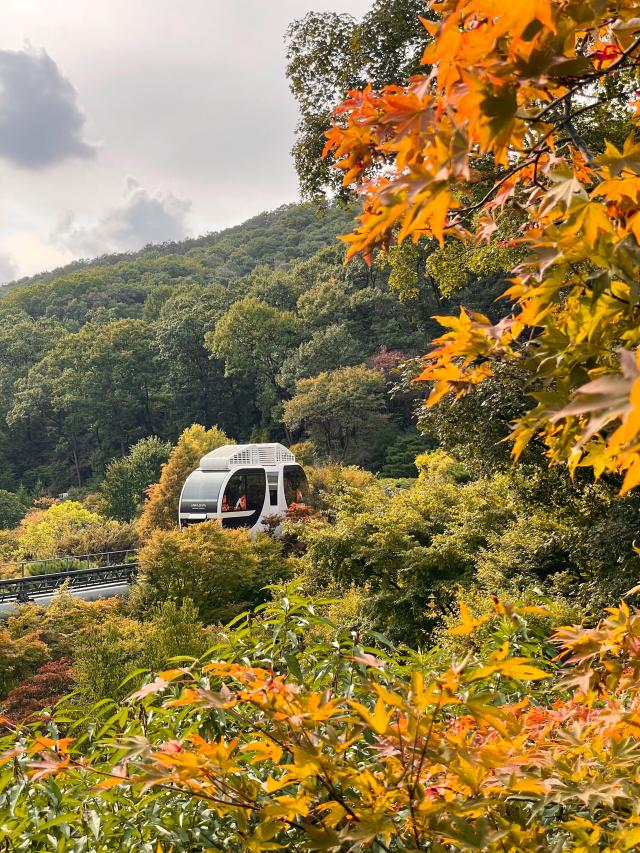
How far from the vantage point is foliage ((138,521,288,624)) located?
1228 centimetres

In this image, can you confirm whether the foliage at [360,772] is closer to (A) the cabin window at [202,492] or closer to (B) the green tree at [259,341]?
(A) the cabin window at [202,492]

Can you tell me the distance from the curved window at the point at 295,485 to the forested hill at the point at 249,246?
30862mm

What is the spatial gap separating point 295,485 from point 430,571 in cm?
1049

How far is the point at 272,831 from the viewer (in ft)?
2.92

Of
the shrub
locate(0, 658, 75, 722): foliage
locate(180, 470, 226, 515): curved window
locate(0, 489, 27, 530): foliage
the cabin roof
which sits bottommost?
locate(0, 658, 75, 722): foliage

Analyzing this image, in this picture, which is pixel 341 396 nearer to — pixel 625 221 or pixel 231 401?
pixel 231 401

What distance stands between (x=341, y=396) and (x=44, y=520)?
39.3 ft

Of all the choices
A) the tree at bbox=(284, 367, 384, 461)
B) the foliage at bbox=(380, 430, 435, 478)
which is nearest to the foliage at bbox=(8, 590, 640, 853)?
the foliage at bbox=(380, 430, 435, 478)

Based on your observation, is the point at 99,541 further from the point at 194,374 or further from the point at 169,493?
the point at 194,374

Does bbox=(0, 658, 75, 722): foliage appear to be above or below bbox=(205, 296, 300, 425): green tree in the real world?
below

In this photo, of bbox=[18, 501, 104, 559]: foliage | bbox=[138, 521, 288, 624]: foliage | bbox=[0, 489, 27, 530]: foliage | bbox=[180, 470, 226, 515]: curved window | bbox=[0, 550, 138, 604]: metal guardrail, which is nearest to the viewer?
bbox=[138, 521, 288, 624]: foliage

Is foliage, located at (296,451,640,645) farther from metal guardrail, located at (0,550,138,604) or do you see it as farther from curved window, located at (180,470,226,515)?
metal guardrail, located at (0,550,138,604)

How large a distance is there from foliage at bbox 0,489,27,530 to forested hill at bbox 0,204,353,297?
27.8 metres

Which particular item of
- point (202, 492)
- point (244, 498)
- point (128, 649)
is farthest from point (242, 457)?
point (128, 649)
